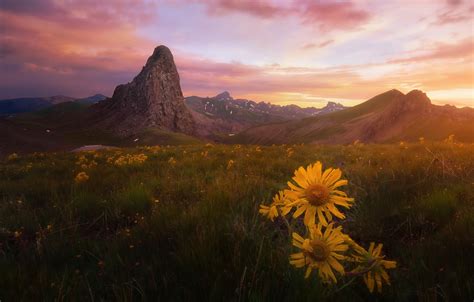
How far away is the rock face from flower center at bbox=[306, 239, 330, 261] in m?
139

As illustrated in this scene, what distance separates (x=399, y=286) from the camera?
226 centimetres

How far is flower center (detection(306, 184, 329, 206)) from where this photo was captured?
1858 millimetres

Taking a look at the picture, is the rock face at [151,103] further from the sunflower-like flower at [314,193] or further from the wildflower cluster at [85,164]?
the sunflower-like flower at [314,193]

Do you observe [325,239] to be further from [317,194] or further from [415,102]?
[415,102]

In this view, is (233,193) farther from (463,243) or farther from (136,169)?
(136,169)

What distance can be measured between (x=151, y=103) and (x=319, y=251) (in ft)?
509

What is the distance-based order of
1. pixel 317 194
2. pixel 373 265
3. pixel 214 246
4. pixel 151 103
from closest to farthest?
pixel 373 265 < pixel 317 194 < pixel 214 246 < pixel 151 103

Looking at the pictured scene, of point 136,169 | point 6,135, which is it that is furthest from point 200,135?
point 136,169

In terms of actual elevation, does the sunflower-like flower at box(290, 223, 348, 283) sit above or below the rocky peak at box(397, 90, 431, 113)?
below

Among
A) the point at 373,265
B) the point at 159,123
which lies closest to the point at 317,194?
the point at 373,265

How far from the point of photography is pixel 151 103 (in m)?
150

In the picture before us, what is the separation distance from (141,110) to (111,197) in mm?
151229

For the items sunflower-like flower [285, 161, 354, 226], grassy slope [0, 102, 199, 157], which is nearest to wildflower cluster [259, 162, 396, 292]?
sunflower-like flower [285, 161, 354, 226]

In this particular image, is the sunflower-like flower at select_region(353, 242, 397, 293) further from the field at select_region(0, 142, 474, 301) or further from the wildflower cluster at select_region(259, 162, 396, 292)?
the field at select_region(0, 142, 474, 301)
